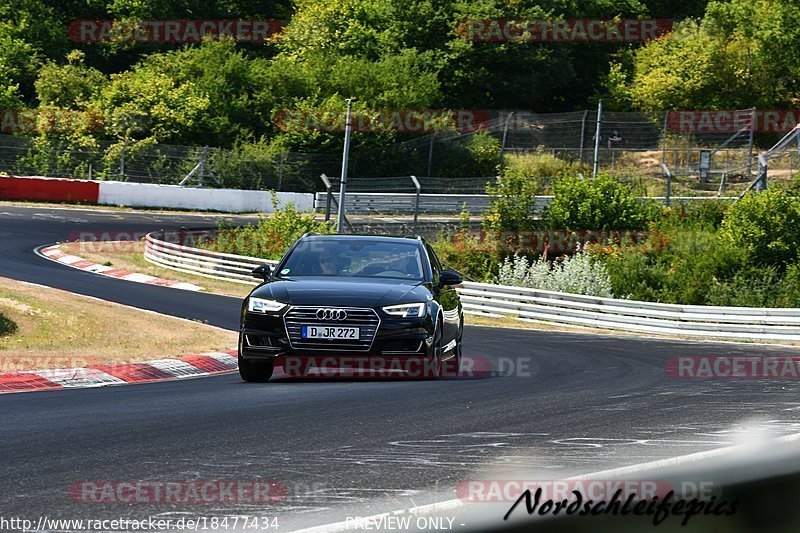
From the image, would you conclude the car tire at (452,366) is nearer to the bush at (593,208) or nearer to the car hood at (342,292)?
the car hood at (342,292)

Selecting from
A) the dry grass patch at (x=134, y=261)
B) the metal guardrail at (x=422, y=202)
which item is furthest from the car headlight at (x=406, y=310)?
the metal guardrail at (x=422, y=202)

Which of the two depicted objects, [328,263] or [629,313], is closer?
[328,263]

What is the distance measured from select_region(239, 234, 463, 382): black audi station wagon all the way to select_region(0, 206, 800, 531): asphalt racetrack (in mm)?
344

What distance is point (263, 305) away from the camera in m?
11.3

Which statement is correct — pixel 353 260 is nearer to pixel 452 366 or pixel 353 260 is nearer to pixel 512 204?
pixel 452 366

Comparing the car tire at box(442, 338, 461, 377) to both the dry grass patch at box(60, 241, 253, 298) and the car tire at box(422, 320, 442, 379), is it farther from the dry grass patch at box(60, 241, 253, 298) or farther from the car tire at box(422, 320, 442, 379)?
the dry grass patch at box(60, 241, 253, 298)

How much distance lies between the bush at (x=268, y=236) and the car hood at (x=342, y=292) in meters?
23.0

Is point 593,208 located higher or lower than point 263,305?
higher

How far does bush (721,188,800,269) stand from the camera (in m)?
37.2

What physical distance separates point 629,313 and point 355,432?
20730 mm

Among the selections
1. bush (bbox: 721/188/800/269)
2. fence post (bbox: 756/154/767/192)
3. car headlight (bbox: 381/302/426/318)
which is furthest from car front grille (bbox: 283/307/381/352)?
fence post (bbox: 756/154/767/192)

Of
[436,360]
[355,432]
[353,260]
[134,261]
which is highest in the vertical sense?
[353,260]

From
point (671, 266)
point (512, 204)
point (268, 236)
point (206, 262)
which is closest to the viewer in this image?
point (206, 262)

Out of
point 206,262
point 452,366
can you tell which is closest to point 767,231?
point 206,262
